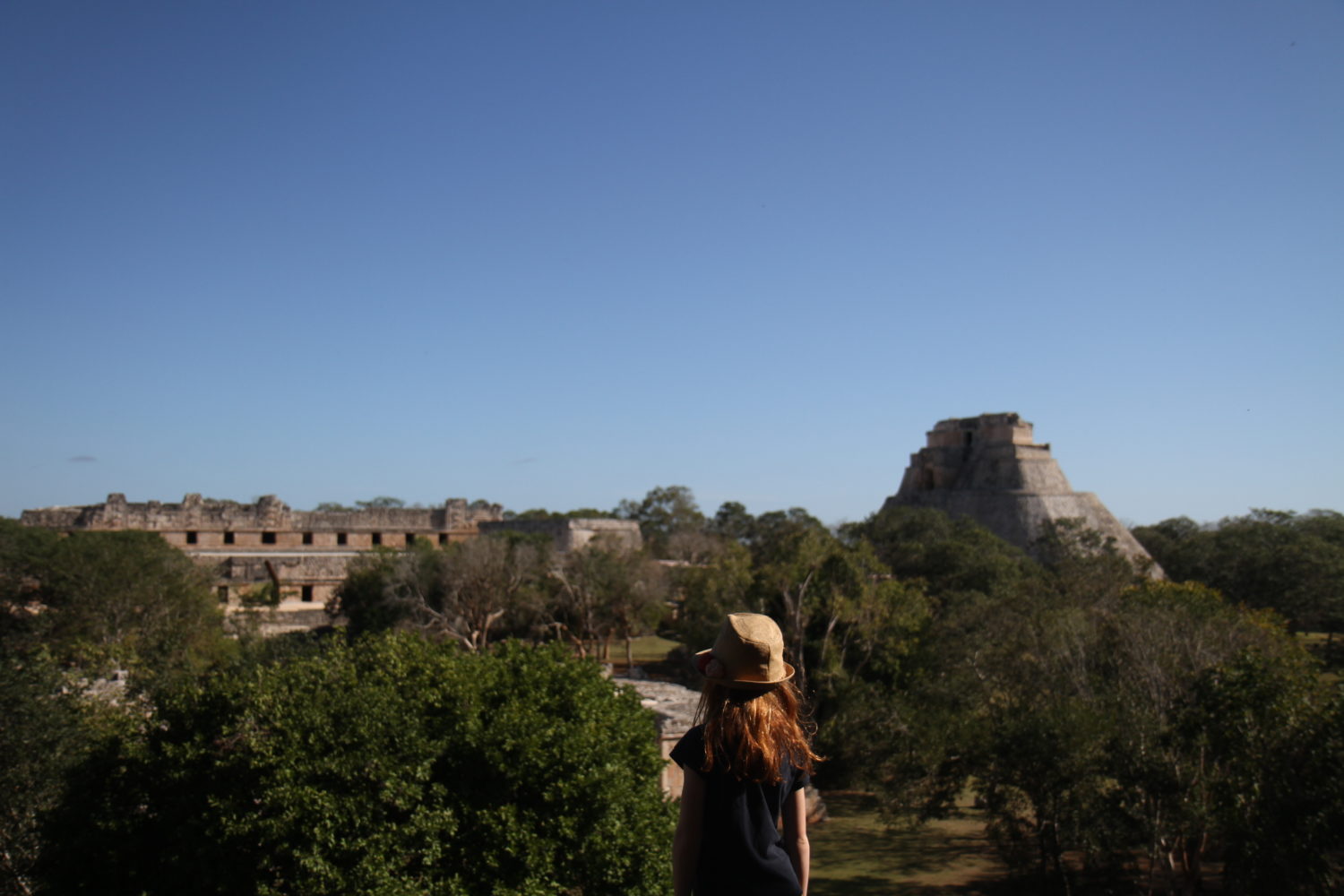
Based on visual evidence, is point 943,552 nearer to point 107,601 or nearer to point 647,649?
point 647,649

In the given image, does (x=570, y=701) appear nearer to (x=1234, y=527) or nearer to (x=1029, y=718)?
(x=1029, y=718)

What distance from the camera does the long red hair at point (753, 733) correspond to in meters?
2.06

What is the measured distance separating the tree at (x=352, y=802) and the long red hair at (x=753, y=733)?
503 cm

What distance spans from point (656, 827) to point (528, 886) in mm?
1167

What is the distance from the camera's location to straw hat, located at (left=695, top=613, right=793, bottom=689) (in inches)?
82.4

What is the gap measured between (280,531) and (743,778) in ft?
87.5

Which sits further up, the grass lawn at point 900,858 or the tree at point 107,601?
the tree at point 107,601

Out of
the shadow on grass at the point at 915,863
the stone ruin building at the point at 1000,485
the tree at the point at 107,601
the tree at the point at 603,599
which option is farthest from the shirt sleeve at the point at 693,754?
the stone ruin building at the point at 1000,485

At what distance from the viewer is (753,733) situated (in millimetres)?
2080

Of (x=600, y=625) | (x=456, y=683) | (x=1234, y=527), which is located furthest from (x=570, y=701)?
(x=1234, y=527)

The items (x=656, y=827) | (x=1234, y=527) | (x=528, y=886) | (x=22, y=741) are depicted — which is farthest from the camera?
(x=1234, y=527)

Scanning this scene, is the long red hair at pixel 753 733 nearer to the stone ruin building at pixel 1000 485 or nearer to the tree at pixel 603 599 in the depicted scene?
the tree at pixel 603 599

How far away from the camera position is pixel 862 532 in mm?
29000

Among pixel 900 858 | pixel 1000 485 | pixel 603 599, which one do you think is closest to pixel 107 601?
pixel 603 599
